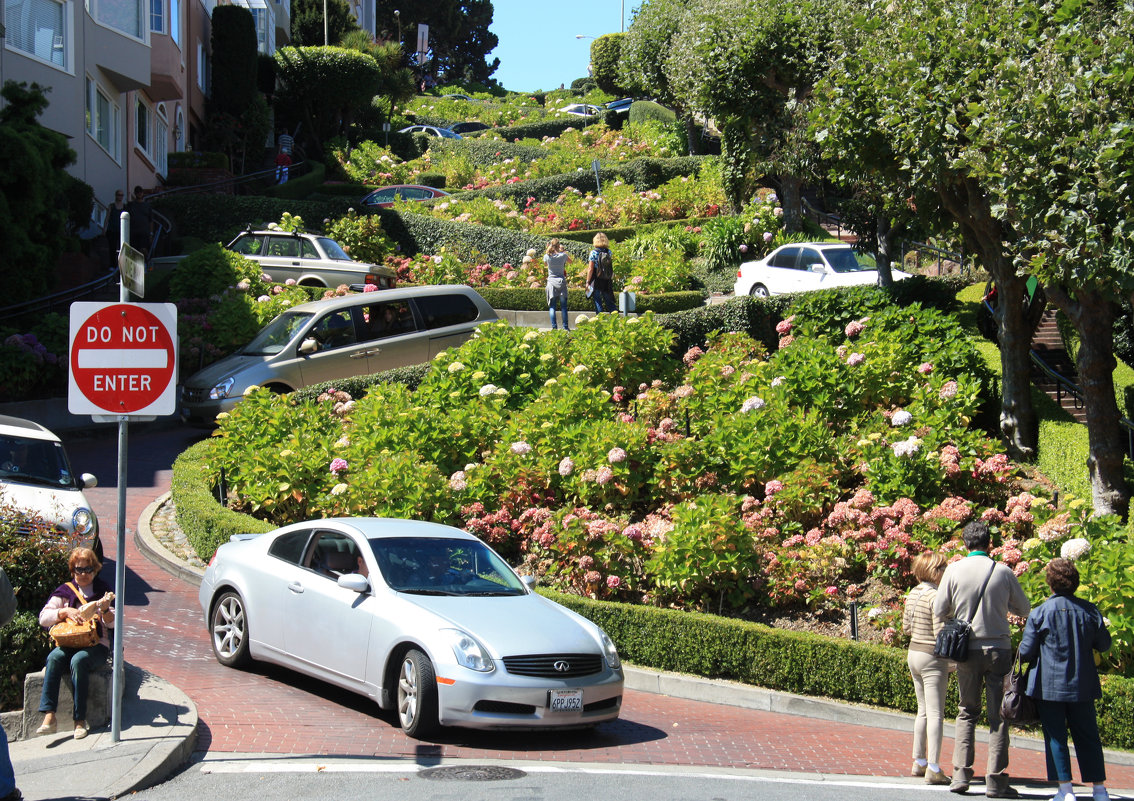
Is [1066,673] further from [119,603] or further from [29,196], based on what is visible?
[29,196]

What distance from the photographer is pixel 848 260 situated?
2355 centimetres

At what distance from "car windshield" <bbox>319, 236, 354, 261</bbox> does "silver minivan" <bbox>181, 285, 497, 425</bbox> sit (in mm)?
5870

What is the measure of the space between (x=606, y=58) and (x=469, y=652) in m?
66.9

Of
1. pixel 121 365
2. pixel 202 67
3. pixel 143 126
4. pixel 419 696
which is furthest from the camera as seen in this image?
pixel 202 67

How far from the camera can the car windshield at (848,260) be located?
23.3 m


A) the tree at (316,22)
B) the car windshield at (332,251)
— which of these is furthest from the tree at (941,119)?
the tree at (316,22)

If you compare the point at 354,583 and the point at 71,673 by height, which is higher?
the point at 354,583

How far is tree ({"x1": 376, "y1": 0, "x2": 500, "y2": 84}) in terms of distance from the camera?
3893 inches

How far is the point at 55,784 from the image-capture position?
20.8 ft

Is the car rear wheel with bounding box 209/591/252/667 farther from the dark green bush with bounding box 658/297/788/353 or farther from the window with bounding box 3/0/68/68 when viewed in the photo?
the window with bounding box 3/0/68/68

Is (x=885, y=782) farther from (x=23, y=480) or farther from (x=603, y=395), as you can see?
(x=23, y=480)

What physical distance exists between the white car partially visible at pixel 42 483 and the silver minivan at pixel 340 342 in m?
4.82

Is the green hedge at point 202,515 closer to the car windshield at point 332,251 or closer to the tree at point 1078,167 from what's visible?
the tree at point 1078,167

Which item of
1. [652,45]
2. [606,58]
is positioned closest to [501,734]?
[652,45]
